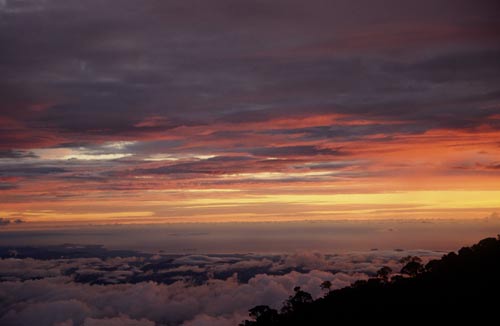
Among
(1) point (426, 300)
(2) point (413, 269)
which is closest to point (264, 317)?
(2) point (413, 269)

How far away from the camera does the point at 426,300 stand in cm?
5006

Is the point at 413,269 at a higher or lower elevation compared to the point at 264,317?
higher

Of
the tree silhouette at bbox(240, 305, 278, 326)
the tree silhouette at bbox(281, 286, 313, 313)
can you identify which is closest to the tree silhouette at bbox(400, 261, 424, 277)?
the tree silhouette at bbox(281, 286, 313, 313)

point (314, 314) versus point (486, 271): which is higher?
point (486, 271)

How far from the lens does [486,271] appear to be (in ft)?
187

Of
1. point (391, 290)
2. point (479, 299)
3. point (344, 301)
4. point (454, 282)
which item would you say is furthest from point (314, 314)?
point (479, 299)

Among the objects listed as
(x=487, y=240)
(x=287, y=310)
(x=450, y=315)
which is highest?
(x=487, y=240)

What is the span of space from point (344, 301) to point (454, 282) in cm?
1435

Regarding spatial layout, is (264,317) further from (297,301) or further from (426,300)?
(426,300)

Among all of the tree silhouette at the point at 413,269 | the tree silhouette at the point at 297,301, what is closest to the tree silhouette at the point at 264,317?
the tree silhouette at the point at 297,301

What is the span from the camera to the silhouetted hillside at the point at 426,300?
42406 millimetres

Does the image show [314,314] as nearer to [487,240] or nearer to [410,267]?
[410,267]

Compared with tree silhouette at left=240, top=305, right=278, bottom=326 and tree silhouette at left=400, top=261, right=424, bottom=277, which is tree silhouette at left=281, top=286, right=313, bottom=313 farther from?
tree silhouette at left=400, top=261, right=424, bottom=277

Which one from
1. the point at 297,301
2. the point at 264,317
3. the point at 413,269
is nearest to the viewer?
the point at 264,317
